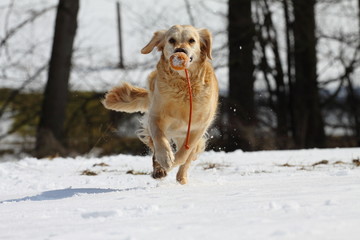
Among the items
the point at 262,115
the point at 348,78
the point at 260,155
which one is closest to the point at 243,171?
the point at 260,155

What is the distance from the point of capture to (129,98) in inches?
248

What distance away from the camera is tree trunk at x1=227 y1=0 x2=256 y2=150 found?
41.9 ft

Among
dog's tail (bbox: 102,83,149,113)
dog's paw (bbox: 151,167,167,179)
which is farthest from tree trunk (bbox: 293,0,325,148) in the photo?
dog's paw (bbox: 151,167,167,179)

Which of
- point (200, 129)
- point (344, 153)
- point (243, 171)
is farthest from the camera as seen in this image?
point (344, 153)

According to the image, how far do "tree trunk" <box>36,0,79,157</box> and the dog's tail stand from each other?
6.40m

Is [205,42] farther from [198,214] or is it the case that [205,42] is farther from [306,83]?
[306,83]

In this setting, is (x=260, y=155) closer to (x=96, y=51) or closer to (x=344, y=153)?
(x=344, y=153)

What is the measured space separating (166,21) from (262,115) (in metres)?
3.02

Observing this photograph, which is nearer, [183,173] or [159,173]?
[159,173]

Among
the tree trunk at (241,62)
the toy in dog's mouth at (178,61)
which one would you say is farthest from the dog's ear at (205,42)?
the tree trunk at (241,62)

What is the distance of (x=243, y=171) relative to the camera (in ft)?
19.5

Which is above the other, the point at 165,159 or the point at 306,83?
the point at 306,83

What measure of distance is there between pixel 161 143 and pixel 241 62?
8913mm

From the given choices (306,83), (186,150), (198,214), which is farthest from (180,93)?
(306,83)
